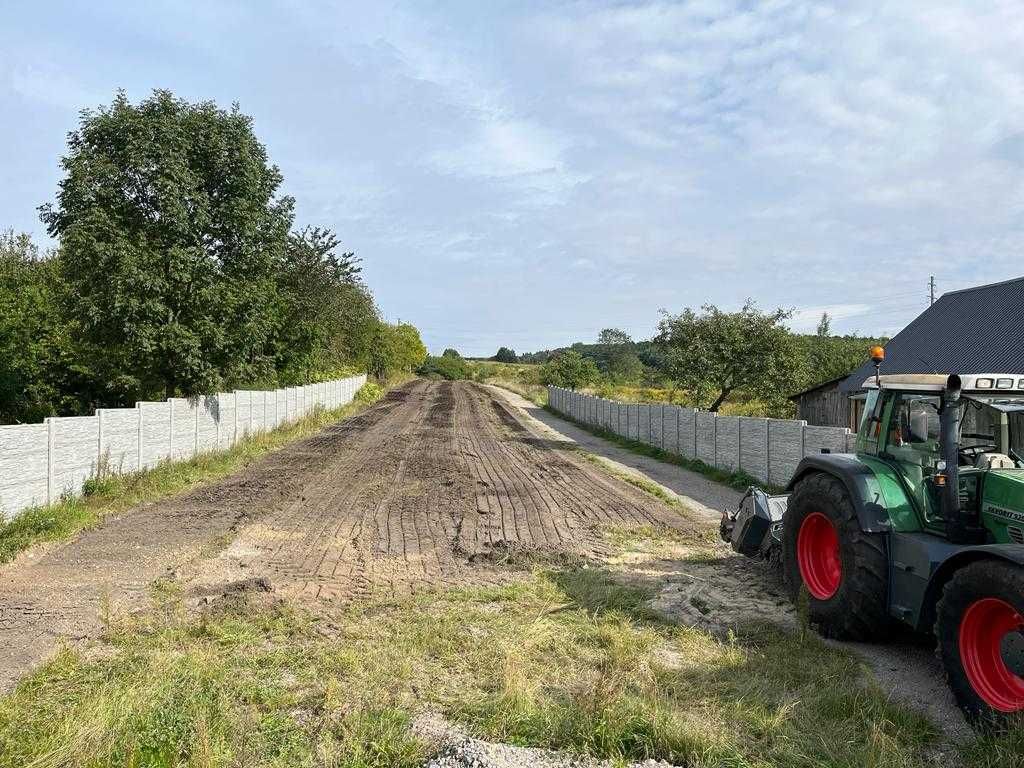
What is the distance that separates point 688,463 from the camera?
19328 mm

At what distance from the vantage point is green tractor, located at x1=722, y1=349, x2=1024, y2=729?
162 inches

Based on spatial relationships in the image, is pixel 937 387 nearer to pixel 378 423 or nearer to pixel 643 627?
pixel 643 627

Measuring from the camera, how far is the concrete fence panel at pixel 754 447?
1520 centimetres

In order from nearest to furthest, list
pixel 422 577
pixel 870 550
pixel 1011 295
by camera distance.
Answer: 1. pixel 870 550
2. pixel 422 577
3. pixel 1011 295

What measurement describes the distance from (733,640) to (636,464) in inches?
569

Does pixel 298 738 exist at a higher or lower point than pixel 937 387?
lower

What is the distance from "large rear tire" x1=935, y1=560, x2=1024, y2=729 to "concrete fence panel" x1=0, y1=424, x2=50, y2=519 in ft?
33.7

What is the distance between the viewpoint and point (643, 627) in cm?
613

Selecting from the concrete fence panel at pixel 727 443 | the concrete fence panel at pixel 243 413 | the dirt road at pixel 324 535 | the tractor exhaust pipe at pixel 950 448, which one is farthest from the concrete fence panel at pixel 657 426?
the tractor exhaust pipe at pixel 950 448

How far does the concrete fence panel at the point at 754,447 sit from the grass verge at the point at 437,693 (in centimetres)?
962

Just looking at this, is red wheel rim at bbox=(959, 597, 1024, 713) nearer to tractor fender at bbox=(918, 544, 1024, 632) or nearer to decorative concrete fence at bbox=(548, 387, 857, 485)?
tractor fender at bbox=(918, 544, 1024, 632)

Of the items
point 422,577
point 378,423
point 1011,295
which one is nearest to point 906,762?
point 422,577

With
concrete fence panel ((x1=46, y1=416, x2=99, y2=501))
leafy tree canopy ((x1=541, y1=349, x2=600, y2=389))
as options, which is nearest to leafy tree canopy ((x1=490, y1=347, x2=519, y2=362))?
leafy tree canopy ((x1=541, y1=349, x2=600, y2=389))

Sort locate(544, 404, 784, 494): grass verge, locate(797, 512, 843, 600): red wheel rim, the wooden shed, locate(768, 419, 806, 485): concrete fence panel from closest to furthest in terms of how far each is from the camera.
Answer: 1. locate(797, 512, 843, 600): red wheel rim
2. locate(768, 419, 806, 485): concrete fence panel
3. locate(544, 404, 784, 494): grass verge
4. the wooden shed
